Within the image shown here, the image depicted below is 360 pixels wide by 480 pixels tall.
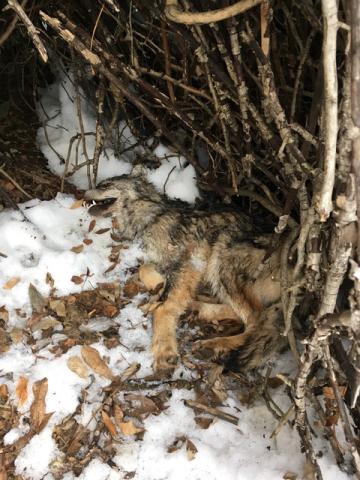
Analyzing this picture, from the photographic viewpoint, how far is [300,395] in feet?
7.48

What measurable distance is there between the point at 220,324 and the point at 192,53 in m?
1.85

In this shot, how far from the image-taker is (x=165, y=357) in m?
3.05

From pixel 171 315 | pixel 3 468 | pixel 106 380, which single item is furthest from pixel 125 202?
pixel 3 468

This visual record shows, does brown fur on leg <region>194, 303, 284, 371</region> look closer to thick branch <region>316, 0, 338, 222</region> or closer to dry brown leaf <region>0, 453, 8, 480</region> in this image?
dry brown leaf <region>0, 453, 8, 480</region>

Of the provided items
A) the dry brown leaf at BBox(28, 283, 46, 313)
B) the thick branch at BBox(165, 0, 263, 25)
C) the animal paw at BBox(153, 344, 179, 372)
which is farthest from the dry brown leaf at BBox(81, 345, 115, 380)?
the thick branch at BBox(165, 0, 263, 25)

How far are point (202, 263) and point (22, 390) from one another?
1.53 m

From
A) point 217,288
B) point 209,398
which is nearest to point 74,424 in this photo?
point 209,398

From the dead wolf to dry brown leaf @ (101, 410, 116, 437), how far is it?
441mm

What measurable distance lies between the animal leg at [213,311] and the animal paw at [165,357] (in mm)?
457

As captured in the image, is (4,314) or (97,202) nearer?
(4,314)

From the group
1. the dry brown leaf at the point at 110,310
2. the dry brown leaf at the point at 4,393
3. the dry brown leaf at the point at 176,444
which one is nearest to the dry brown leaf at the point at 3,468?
the dry brown leaf at the point at 4,393

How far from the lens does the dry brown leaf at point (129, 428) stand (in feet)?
8.75

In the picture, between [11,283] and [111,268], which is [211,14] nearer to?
[111,268]

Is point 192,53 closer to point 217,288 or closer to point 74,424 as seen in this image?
point 217,288
